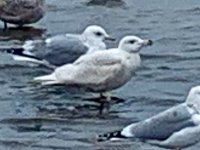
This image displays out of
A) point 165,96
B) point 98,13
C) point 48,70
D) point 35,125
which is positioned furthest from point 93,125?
point 98,13

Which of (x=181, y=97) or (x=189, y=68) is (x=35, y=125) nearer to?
(x=181, y=97)

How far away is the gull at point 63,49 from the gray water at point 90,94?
167mm

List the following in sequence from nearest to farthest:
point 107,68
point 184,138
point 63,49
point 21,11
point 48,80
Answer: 1. point 184,138
2. point 107,68
3. point 48,80
4. point 63,49
5. point 21,11

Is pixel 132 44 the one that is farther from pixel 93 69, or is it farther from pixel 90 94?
pixel 90 94

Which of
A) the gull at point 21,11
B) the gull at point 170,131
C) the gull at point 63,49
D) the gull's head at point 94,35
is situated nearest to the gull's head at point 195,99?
the gull at point 170,131

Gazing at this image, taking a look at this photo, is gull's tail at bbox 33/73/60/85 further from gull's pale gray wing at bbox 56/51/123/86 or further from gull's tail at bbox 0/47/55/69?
gull's tail at bbox 0/47/55/69

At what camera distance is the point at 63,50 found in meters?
12.1

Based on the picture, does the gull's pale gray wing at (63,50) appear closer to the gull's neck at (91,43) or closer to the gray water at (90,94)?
the gull's neck at (91,43)

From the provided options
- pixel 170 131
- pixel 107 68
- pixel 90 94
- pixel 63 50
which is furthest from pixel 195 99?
pixel 63 50

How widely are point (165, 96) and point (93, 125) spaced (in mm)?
1248

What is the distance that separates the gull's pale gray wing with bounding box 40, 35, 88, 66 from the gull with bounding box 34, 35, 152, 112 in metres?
0.72

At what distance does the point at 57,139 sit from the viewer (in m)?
9.70

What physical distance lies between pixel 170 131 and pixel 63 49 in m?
3.37

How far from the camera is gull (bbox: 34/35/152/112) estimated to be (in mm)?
11094
